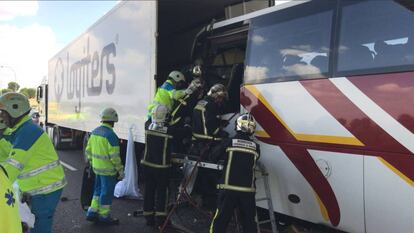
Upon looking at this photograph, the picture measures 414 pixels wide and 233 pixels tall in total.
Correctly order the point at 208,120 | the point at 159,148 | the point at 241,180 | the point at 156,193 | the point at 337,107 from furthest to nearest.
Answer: the point at 156,193, the point at 159,148, the point at 208,120, the point at 241,180, the point at 337,107

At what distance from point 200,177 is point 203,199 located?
431mm

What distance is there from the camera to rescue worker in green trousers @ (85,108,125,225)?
6309 millimetres

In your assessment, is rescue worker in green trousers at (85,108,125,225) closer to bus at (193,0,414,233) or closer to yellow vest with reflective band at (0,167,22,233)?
bus at (193,0,414,233)

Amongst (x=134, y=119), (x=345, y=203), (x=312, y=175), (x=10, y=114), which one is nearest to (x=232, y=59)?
(x=134, y=119)

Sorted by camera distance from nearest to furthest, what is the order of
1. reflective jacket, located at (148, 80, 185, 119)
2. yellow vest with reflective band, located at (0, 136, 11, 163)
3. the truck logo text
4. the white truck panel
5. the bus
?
the bus
yellow vest with reflective band, located at (0, 136, 11, 163)
reflective jacket, located at (148, 80, 185, 119)
the white truck panel
the truck logo text

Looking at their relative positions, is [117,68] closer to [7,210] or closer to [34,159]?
[34,159]

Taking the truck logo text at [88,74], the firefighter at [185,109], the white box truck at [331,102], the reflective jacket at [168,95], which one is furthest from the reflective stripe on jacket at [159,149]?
the truck logo text at [88,74]

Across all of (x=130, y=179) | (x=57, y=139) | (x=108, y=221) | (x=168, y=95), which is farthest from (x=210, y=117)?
(x=57, y=139)

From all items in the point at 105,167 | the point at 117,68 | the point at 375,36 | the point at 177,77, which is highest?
the point at 117,68

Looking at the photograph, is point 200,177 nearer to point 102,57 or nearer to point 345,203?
point 345,203

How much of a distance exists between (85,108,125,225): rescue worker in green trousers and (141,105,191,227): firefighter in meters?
0.51

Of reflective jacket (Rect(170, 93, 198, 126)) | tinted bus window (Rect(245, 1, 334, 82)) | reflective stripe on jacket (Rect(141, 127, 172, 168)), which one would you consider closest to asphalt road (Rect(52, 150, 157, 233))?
reflective stripe on jacket (Rect(141, 127, 172, 168))

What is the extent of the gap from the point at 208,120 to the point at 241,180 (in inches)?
48.5

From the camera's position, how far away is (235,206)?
4.70m
